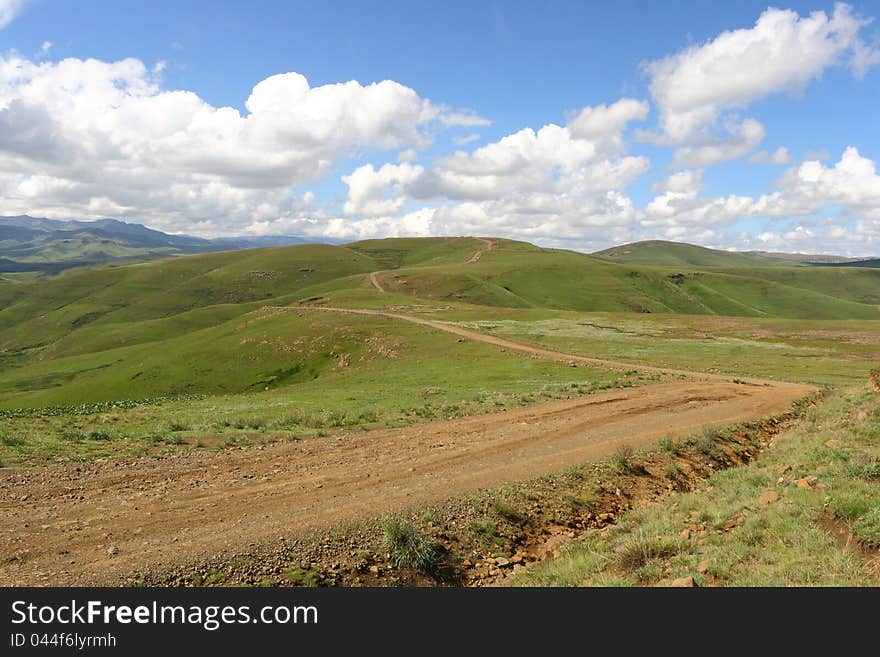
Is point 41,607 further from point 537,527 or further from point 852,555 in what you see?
point 852,555

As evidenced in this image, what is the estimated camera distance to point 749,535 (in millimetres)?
11031

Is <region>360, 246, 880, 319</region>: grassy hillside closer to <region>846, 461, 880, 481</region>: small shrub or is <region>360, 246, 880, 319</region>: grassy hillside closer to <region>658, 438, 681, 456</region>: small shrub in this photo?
<region>658, 438, 681, 456</region>: small shrub

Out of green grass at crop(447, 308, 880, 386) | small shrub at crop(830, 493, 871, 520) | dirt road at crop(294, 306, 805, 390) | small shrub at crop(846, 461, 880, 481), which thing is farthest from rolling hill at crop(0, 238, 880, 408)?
small shrub at crop(830, 493, 871, 520)

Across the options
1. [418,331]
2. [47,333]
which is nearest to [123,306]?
[47,333]

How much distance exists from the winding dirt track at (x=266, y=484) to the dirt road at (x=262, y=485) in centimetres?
5

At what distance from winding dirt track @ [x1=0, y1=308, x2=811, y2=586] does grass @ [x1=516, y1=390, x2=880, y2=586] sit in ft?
15.6

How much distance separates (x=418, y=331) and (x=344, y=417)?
42339mm

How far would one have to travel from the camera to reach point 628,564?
10.8 meters

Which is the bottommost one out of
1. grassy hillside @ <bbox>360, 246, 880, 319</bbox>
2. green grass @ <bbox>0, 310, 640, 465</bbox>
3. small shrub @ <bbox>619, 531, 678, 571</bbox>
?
green grass @ <bbox>0, 310, 640, 465</bbox>

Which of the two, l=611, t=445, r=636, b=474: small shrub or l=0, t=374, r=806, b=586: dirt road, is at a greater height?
l=611, t=445, r=636, b=474: small shrub

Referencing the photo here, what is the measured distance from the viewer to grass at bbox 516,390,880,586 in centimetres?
927

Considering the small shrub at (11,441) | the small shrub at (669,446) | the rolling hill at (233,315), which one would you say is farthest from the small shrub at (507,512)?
the rolling hill at (233,315)

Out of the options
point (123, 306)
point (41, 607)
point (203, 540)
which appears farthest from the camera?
point (123, 306)

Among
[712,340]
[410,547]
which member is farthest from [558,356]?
[410,547]
